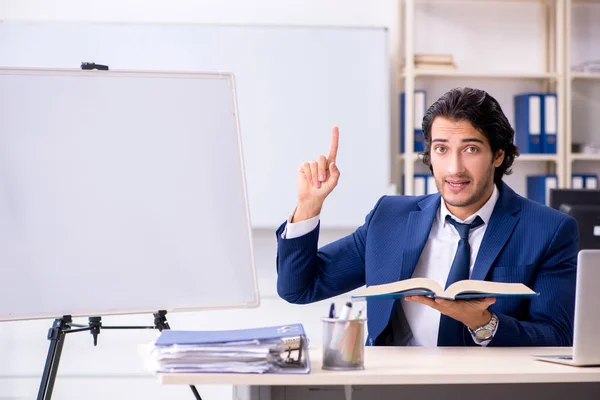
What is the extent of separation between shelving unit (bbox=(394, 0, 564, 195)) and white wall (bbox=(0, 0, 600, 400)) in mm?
43

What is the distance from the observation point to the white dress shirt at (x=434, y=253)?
2.03m

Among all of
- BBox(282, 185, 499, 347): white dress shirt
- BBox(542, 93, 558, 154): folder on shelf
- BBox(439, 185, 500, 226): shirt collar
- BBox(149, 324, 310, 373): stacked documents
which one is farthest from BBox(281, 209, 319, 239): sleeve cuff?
BBox(542, 93, 558, 154): folder on shelf

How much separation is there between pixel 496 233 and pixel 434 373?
2.40 feet

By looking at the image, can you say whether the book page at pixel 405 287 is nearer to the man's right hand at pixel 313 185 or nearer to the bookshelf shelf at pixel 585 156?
the man's right hand at pixel 313 185

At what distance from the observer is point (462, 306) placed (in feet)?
5.43

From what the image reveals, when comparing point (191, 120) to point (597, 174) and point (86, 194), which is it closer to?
point (86, 194)

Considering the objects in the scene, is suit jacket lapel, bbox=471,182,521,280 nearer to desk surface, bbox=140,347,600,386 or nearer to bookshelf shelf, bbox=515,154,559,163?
desk surface, bbox=140,347,600,386

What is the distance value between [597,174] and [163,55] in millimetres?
2335

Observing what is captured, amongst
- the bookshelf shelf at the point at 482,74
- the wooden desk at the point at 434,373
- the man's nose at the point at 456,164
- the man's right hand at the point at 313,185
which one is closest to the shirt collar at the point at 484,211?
the man's nose at the point at 456,164

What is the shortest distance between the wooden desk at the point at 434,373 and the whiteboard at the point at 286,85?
7.44 feet

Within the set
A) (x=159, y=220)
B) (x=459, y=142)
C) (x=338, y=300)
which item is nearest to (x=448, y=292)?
(x=459, y=142)

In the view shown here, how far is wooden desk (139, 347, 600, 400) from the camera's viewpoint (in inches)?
53.1

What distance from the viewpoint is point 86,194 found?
2.39 metres

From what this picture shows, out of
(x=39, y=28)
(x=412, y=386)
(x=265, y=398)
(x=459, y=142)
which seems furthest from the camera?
(x=39, y=28)
